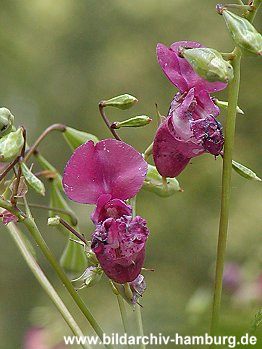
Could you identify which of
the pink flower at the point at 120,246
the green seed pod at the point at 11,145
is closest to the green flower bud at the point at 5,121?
the green seed pod at the point at 11,145

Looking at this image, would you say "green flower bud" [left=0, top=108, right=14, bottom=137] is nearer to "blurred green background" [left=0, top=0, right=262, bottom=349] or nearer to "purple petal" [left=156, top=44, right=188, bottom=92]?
"purple petal" [left=156, top=44, right=188, bottom=92]

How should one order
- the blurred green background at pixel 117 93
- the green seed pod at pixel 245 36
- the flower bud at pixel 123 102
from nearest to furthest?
the green seed pod at pixel 245 36
the flower bud at pixel 123 102
the blurred green background at pixel 117 93

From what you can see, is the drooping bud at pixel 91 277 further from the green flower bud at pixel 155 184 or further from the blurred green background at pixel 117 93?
the blurred green background at pixel 117 93

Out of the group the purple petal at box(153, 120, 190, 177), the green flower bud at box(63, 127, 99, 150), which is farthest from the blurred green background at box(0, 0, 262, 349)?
the purple petal at box(153, 120, 190, 177)

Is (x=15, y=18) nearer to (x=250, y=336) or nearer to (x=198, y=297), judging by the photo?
(x=198, y=297)

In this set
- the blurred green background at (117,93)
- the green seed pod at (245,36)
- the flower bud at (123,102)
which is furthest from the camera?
the blurred green background at (117,93)

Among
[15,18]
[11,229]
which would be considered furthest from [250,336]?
[15,18]
